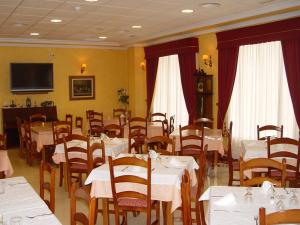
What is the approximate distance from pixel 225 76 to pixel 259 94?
40.7 inches

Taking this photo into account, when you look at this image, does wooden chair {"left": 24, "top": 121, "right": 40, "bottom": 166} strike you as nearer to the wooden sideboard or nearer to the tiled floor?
the tiled floor

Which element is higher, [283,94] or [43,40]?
[43,40]

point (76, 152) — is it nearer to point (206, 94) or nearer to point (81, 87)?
point (206, 94)

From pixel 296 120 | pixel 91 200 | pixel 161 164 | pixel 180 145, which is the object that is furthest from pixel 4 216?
pixel 296 120

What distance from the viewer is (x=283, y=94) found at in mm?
7816

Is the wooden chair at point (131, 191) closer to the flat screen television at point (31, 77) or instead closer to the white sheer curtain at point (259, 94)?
the white sheer curtain at point (259, 94)

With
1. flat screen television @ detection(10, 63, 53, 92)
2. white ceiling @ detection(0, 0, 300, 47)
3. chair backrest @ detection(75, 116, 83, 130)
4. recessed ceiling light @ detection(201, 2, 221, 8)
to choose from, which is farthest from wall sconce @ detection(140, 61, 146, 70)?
recessed ceiling light @ detection(201, 2, 221, 8)

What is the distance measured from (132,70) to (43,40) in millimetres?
3104

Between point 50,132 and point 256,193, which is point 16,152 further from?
point 256,193

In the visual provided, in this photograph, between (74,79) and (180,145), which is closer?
(180,145)

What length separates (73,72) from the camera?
12.3m

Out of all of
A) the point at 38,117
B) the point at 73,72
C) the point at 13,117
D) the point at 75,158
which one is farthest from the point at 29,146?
the point at 73,72

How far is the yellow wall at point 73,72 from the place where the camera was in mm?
11164

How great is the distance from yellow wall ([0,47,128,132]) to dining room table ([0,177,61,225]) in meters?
7.80
